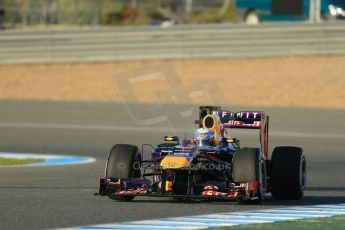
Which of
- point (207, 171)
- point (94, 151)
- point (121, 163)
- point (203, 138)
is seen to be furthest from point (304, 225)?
point (94, 151)

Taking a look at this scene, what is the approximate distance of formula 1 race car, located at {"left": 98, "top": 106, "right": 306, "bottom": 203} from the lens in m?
12.7

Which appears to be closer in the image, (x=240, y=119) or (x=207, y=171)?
(x=207, y=171)

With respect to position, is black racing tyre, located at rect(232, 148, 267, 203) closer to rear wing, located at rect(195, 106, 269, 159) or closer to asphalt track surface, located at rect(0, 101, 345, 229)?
asphalt track surface, located at rect(0, 101, 345, 229)

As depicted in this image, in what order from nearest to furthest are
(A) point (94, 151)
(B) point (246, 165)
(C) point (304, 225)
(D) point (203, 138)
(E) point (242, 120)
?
(C) point (304, 225) < (B) point (246, 165) < (D) point (203, 138) < (E) point (242, 120) < (A) point (94, 151)

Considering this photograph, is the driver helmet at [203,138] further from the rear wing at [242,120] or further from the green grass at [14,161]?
the green grass at [14,161]

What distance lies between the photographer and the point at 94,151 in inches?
891

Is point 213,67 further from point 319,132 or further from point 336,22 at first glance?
point 319,132

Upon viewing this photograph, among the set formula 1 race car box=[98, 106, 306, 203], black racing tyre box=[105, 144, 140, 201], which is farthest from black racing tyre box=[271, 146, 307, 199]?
black racing tyre box=[105, 144, 140, 201]

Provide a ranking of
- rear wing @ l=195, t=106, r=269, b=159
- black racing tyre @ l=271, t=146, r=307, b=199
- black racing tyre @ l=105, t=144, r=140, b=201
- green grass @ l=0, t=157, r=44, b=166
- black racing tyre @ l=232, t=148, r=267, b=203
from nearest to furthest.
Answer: black racing tyre @ l=232, t=148, r=267, b=203 < black racing tyre @ l=105, t=144, r=140, b=201 < black racing tyre @ l=271, t=146, r=307, b=199 < rear wing @ l=195, t=106, r=269, b=159 < green grass @ l=0, t=157, r=44, b=166

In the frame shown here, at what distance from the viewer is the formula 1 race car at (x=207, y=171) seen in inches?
498

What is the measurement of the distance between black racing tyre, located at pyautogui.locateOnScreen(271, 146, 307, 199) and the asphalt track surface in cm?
20

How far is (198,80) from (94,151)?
30.6 feet

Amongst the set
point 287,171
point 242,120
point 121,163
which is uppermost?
point 242,120

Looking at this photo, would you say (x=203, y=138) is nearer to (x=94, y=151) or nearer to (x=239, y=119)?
(x=239, y=119)
